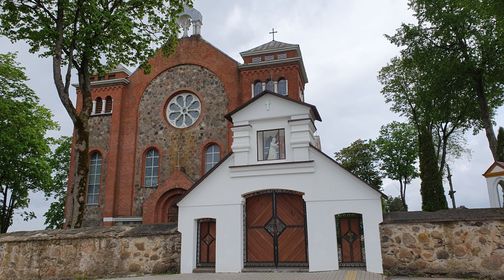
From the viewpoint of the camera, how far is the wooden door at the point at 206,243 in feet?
41.0

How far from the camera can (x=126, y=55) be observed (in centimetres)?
1727

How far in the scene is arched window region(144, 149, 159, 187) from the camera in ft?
75.4

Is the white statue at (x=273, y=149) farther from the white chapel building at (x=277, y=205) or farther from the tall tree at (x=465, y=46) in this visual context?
the tall tree at (x=465, y=46)

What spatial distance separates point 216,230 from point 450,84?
632 inches

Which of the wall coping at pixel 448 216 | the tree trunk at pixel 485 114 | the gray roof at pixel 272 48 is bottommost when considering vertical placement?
the wall coping at pixel 448 216

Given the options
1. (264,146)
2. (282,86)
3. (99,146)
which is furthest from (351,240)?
(99,146)

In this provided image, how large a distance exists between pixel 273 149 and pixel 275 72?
11.0 metres

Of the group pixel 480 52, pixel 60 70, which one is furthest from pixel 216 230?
pixel 480 52

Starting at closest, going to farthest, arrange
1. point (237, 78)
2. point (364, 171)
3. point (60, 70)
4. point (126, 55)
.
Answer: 1. point (60, 70)
2. point (126, 55)
3. point (237, 78)
4. point (364, 171)

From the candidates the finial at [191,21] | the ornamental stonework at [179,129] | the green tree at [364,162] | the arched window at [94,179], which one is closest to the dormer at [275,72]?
the ornamental stonework at [179,129]

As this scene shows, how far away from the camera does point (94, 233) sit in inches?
488

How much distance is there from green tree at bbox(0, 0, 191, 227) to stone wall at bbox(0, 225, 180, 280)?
5.28ft

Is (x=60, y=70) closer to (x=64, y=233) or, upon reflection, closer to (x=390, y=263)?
(x=64, y=233)

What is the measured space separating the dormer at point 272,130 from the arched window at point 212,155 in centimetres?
942
